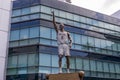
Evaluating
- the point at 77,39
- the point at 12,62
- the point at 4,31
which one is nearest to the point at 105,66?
the point at 77,39

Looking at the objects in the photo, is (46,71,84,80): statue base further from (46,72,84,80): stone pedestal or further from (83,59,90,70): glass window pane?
(83,59,90,70): glass window pane

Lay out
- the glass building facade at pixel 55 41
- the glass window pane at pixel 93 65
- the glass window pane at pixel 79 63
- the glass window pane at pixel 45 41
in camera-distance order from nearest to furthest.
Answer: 1. the glass building facade at pixel 55 41
2. the glass window pane at pixel 45 41
3. the glass window pane at pixel 79 63
4. the glass window pane at pixel 93 65

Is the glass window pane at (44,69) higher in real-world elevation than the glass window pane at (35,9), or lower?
lower

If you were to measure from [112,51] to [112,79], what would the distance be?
12.5 ft

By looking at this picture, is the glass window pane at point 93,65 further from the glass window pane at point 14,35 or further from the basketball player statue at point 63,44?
the basketball player statue at point 63,44

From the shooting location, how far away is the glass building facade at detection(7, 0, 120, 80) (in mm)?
23484

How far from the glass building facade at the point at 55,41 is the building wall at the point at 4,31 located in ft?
36.7

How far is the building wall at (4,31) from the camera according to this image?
448 inches

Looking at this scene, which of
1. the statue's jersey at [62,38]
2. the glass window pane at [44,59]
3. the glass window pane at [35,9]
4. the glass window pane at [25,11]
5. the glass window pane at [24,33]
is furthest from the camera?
the glass window pane at [25,11]

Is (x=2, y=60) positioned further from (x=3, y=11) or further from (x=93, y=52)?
(x=93, y=52)

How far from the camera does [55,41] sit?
2488cm

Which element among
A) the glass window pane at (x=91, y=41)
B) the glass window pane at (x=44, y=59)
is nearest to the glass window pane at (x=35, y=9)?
the glass window pane at (x=44, y=59)

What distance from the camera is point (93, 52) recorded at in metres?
28.1

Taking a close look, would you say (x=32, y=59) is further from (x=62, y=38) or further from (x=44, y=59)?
(x=62, y=38)
